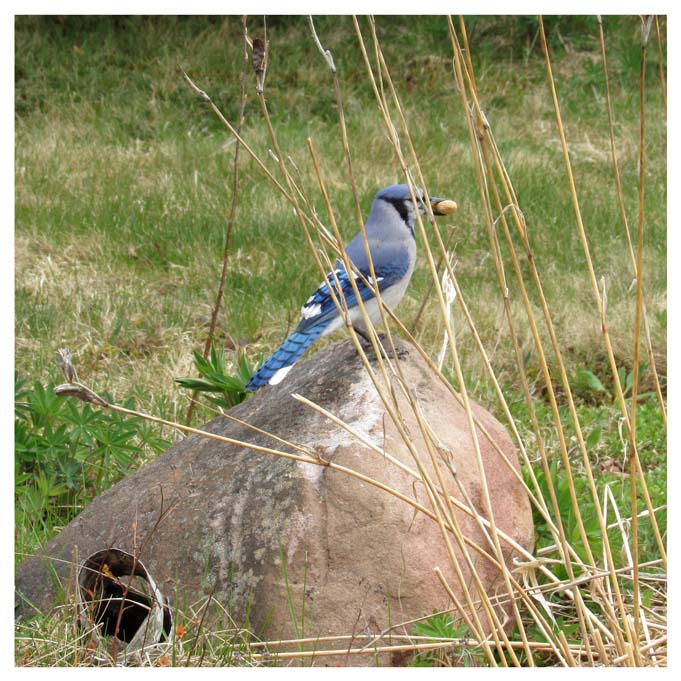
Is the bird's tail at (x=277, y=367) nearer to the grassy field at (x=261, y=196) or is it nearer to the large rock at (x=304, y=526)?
the large rock at (x=304, y=526)

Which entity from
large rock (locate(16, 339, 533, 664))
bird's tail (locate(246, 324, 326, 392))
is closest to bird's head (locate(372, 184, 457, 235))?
bird's tail (locate(246, 324, 326, 392))

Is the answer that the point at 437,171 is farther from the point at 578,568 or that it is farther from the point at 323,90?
the point at 578,568

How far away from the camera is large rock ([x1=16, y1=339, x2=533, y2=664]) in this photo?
96.3 inches

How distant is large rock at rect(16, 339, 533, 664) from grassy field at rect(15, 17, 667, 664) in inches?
18.6

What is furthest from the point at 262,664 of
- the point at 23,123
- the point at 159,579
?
the point at 23,123

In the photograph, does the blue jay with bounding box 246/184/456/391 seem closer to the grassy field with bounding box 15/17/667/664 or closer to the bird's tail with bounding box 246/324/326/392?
the bird's tail with bounding box 246/324/326/392

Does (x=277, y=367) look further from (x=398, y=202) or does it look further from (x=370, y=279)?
(x=398, y=202)

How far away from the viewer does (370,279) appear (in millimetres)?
3334

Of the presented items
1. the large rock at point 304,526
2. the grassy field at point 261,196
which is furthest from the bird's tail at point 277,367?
the grassy field at point 261,196

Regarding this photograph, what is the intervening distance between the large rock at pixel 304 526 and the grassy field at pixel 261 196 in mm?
472

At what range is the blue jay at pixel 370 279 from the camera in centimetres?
314

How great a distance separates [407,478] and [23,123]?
5733 mm

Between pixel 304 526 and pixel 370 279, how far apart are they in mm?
1095

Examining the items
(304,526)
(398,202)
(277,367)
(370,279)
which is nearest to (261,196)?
(398,202)
